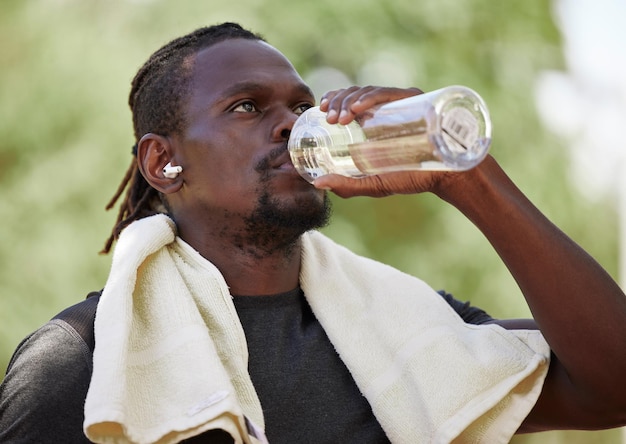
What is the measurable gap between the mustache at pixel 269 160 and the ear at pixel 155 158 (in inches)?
11.4

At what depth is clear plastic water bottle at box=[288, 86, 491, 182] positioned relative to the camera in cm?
153

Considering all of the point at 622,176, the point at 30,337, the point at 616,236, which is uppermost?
the point at 30,337

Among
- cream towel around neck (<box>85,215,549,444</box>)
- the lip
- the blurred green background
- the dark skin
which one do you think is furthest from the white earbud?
the blurred green background

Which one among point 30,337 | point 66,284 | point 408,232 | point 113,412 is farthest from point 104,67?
point 113,412

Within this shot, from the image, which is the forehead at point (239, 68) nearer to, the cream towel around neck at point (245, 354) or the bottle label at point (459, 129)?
the cream towel around neck at point (245, 354)

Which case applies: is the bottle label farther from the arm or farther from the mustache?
the mustache

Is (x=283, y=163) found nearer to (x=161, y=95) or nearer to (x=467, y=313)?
(x=161, y=95)

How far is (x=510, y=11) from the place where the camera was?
4.77 m

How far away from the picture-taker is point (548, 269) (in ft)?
6.05

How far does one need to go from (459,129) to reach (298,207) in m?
0.55

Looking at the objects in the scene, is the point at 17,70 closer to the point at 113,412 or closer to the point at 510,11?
the point at 510,11

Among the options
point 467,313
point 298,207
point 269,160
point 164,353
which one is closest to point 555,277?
point 467,313

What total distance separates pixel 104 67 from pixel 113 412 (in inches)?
110

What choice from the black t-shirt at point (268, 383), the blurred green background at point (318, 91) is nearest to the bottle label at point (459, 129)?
the black t-shirt at point (268, 383)
